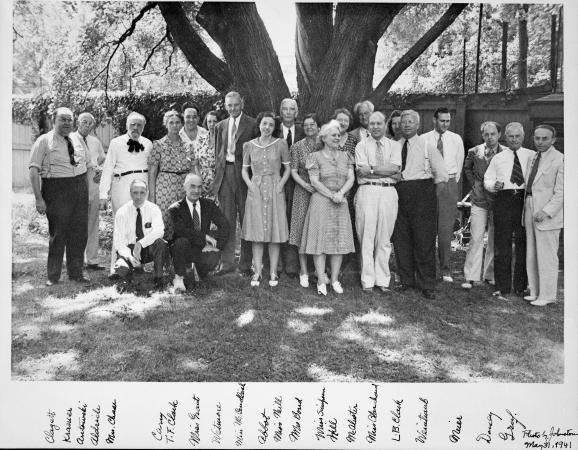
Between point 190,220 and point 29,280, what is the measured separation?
4.17 ft

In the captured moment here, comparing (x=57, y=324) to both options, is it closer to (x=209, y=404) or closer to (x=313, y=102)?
(x=209, y=404)

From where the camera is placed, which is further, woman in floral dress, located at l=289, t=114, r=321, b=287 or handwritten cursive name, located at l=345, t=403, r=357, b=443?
woman in floral dress, located at l=289, t=114, r=321, b=287

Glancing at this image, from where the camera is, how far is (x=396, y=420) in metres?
3.88

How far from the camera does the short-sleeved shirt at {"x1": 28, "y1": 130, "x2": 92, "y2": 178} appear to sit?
13.8ft

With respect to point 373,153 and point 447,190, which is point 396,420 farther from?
point 373,153

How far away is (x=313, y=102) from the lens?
4730mm

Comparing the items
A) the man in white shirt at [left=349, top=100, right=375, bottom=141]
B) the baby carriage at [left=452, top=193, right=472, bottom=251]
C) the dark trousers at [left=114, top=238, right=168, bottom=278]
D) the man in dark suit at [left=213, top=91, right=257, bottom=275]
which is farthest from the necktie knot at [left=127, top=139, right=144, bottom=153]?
the baby carriage at [left=452, top=193, right=472, bottom=251]

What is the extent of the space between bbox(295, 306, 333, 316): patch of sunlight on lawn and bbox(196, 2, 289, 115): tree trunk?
1734 millimetres

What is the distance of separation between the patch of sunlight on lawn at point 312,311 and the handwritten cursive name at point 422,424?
90 cm

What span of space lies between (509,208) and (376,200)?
1.05m

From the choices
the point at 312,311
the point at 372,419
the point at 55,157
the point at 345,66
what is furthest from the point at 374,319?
the point at 55,157

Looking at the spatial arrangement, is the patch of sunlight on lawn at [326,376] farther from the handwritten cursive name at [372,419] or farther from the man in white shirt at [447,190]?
the man in white shirt at [447,190]

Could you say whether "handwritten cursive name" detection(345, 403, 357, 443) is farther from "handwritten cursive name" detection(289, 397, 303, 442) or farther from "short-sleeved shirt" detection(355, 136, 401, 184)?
"short-sleeved shirt" detection(355, 136, 401, 184)

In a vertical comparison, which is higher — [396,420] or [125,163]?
[125,163]
